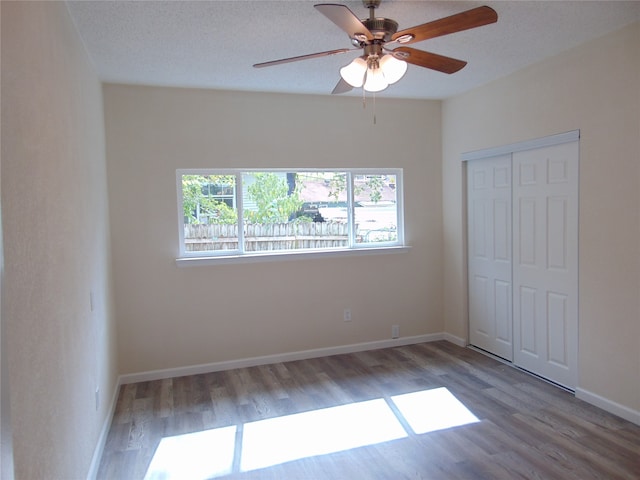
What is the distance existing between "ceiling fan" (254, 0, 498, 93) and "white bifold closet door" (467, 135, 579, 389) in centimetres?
158

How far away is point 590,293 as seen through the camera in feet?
10.5

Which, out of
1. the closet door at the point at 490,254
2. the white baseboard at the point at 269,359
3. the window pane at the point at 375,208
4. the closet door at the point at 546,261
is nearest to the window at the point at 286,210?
the window pane at the point at 375,208

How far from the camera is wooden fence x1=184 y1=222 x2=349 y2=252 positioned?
4117 millimetres

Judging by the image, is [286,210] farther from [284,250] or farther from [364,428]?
[364,428]

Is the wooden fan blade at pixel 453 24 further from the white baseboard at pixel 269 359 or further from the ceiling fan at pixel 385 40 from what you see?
the white baseboard at pixel 269 359

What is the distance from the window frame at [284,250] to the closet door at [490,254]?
Result: 0.73m

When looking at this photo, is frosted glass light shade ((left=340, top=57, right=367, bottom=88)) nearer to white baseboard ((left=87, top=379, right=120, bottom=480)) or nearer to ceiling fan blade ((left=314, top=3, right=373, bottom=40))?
ceiling fan blade ((left=314, top=3, right=373, bottom=40))

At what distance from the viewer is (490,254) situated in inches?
168

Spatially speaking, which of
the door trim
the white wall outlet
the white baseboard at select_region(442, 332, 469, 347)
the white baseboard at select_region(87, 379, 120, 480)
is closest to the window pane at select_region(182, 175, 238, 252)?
the white baseboard at select_region(87, 379, 120, 480)

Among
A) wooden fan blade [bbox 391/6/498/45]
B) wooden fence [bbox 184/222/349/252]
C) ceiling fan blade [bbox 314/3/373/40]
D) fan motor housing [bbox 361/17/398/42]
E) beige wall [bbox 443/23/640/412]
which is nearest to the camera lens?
ceiling fan blade [bbox 314/3/373/40]

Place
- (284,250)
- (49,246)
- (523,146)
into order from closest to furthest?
(49,246), (523,146), (284,250)

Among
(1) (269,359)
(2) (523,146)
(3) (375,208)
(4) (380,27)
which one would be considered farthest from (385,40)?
(1) (269,359)

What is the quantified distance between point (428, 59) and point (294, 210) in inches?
88.6

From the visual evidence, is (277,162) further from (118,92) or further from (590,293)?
(590,293)
